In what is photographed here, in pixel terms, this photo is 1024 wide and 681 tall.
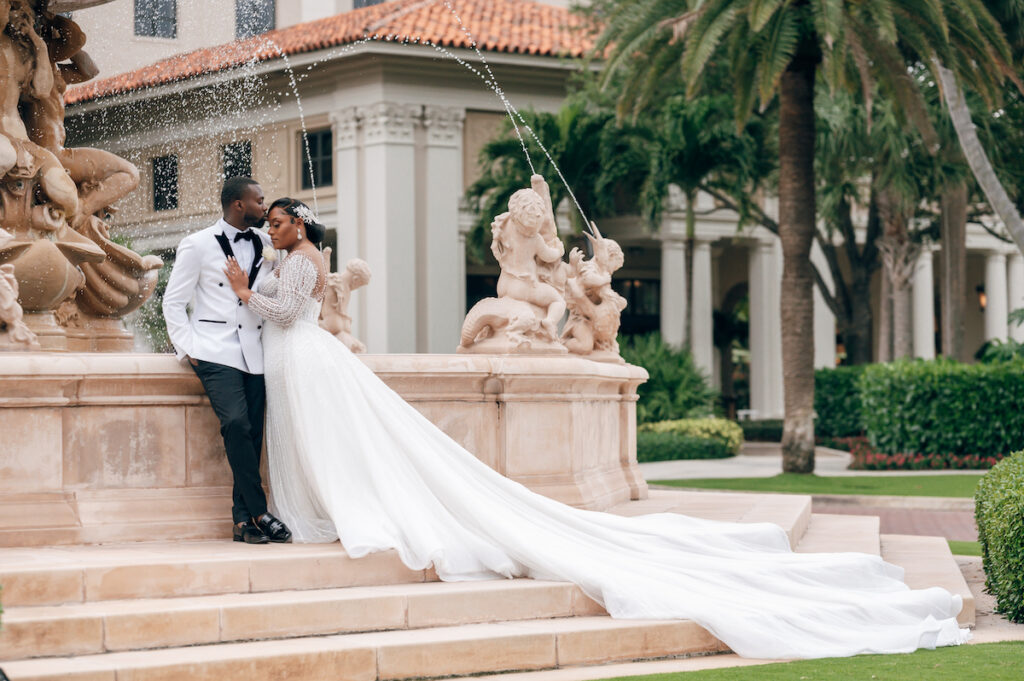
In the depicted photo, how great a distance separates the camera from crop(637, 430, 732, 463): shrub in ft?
90.3

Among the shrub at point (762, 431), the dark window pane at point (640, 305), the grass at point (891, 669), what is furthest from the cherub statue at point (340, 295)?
the dark window pane at point (640, 305)

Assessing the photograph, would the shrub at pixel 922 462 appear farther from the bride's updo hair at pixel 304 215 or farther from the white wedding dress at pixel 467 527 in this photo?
the bride's updo hair at pixel 304 215

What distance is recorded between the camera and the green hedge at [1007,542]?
8289mm

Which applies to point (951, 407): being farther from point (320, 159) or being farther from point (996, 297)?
point (996, 297)

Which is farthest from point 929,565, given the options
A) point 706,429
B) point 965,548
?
point 706,429

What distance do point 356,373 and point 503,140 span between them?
76.7 ft

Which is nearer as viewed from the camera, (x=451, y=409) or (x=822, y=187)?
(x=451, y=409)

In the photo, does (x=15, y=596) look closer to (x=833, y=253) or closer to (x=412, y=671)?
(x=412, y=671)

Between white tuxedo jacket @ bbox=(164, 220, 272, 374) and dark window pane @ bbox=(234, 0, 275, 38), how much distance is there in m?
19.4

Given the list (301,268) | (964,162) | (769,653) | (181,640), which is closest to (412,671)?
(181,640)

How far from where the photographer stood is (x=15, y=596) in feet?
20.6

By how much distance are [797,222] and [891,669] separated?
16.2 meters

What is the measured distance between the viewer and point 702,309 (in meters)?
36.2

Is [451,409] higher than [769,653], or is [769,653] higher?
[451,409]
